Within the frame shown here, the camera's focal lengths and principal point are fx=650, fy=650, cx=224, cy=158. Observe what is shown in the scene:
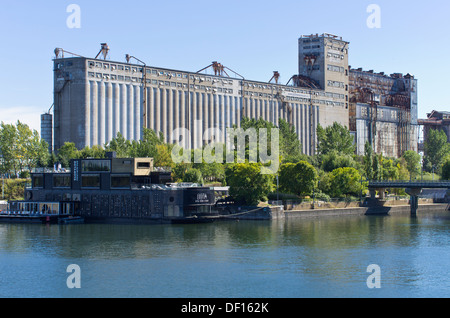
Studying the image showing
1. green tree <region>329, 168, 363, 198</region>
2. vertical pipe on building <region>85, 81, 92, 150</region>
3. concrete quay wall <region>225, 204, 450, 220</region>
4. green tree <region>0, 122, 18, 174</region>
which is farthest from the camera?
vertical pipe on building <region>85, 81, 92, 150</region>

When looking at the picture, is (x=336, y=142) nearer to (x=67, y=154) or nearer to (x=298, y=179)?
(x=298, y=179)

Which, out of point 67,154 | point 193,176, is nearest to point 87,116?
point 67,154

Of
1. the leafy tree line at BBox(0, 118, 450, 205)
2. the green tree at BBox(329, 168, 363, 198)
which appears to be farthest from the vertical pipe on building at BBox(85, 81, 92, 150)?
the green tree at BBox(329, 168, 363, 198)

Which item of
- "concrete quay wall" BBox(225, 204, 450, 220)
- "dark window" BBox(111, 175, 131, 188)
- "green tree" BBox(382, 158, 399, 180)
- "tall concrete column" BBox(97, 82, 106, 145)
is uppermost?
"tall concrete column" BBox(97, 82, 106, 145)

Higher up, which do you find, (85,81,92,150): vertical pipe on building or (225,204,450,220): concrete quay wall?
(85,81,92,150): vertical pipe on building

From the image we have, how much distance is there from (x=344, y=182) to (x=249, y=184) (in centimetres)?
2636

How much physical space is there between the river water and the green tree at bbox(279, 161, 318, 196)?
21.8 metres

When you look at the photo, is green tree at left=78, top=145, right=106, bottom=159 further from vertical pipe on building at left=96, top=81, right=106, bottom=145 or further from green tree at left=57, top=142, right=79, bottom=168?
vertical pipe on building at left=96, top=81, right=106, bottom=145

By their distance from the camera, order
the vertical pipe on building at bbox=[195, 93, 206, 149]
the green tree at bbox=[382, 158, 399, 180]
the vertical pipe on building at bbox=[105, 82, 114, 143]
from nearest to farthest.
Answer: the vertical pipe on building at bbox=[105, 82, 114, 143]
the green tree at bbox=[382, 158, 399, 180]
the vertical pipe on building at bbox=[195, 93, 206, 149]

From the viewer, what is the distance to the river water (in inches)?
2020

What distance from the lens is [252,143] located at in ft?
422

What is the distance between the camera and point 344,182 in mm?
125500

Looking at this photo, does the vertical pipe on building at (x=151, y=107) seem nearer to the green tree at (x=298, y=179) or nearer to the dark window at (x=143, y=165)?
the green tree at (x=298, y=179)

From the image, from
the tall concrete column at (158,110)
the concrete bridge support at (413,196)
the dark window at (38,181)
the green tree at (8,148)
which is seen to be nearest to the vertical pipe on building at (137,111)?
the tall concrete column at (158,110)
